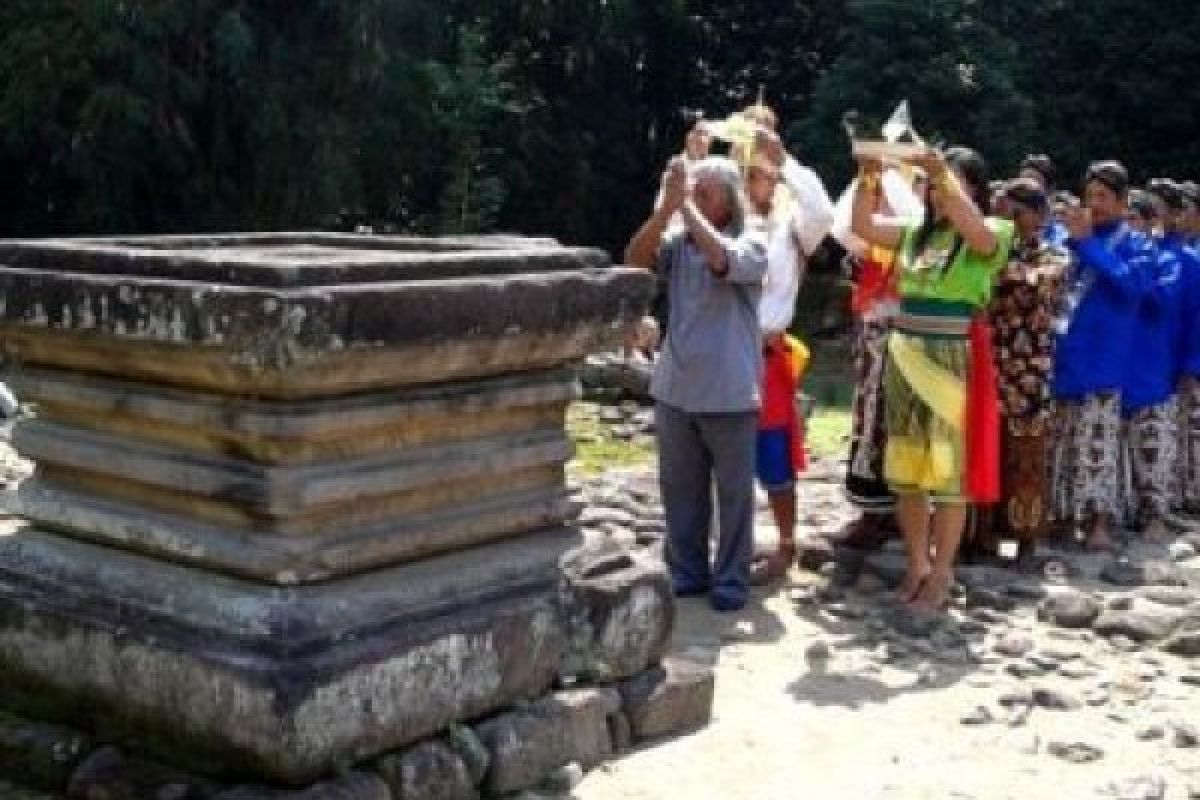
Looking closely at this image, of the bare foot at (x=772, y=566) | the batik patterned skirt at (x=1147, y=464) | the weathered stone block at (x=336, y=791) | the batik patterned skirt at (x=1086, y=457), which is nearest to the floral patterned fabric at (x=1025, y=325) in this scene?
the batik patterned skirt at (x=1086, y=457)

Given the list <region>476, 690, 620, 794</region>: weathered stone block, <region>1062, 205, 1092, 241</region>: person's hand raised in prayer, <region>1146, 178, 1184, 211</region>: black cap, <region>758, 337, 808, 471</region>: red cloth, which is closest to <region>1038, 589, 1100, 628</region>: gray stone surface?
<region>758, 337, 808, 471</region>: red cloth

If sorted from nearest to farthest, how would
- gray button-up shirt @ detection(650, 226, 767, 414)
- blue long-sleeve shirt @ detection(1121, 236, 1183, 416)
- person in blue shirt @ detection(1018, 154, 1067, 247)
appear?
gray button-up shirt @ detection(650, 226, 767, 414) → person in blue shirt @ detection(1018, 154, 1067, 247) → blue long-sleeve shirt @ detection(1121, 236, 1183, 416)

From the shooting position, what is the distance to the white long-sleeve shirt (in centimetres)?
650

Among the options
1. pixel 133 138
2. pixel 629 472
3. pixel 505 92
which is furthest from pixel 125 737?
pixel 505 92

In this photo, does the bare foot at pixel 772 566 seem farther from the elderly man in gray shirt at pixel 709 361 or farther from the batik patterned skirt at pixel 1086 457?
the batik patterned skirt at pixel 1086 457

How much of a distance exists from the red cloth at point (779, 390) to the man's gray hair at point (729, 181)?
0.94 m

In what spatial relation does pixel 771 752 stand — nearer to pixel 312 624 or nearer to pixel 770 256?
pixel 312 624

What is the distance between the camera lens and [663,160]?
21500 millimetres

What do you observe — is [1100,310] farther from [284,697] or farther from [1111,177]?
[284,697]

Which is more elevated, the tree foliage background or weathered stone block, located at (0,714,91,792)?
the tree foliage background

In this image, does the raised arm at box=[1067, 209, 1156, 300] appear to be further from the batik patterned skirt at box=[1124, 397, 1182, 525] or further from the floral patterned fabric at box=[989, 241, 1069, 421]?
the batik patterned skirt at box=[1124, 397, 1182, 525]

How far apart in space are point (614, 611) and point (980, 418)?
2313mm

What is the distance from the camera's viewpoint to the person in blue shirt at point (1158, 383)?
8.10 m

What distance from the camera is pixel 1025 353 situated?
706 cm
